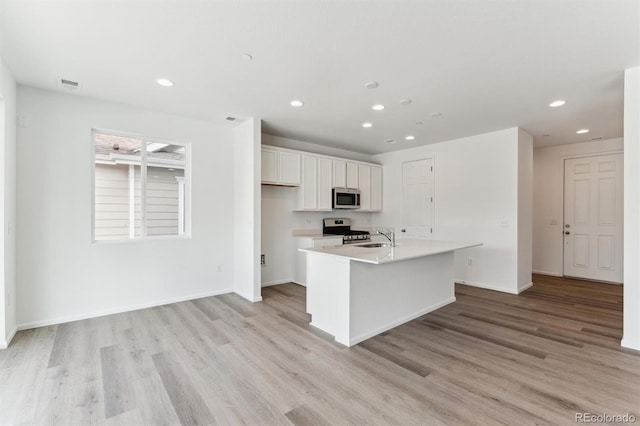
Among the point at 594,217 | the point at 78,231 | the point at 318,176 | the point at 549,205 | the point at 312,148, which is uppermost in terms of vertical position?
the point at 312,148

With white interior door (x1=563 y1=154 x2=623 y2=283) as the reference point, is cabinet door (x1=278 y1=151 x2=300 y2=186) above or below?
above

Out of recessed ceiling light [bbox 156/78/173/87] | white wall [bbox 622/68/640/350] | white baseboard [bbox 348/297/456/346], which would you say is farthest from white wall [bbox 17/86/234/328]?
white wall [bbox 622/68/640/350]

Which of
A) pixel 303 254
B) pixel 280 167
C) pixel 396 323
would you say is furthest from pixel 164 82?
pixel 396 323

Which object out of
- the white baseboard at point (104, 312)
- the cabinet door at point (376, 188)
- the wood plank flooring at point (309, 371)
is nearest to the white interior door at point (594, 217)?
the wood plank flooring at point (309, 371)

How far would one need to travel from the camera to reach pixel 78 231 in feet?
11.4

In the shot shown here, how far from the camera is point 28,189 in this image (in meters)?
3.20

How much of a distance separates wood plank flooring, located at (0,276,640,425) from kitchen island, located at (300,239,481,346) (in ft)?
0.50

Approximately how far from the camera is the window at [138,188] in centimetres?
372

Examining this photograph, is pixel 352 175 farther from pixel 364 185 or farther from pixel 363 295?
pixel 363 295

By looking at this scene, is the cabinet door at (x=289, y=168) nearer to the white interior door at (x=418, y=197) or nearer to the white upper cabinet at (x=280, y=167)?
the white upper cabinet at (x=280, y=167)

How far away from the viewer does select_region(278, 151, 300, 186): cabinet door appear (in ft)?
16.1

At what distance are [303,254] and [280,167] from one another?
4.97ft

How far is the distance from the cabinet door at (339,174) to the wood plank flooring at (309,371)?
2.82 meters

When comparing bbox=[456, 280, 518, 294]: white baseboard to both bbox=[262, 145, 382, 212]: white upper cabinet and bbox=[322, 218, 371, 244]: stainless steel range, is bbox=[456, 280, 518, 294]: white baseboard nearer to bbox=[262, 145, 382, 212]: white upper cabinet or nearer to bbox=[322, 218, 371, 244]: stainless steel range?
bbox=[322, 218, 371, 244]: stainless steel range
